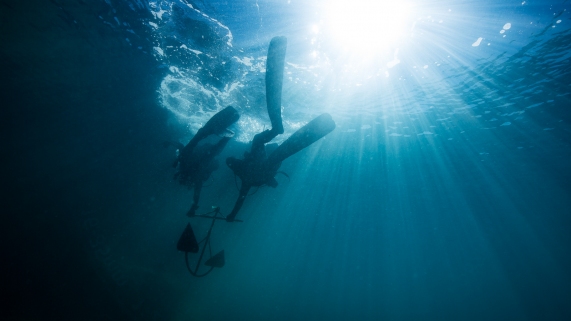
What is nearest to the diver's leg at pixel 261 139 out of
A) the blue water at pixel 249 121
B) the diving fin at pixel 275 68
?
the diving fin at pixel 275 68

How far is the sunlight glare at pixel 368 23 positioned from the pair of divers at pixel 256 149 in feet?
15.7

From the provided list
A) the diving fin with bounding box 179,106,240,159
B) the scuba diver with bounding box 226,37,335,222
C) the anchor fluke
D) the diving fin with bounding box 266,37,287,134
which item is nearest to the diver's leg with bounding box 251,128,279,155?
the scuba diver with bounding box 226,37,335,222

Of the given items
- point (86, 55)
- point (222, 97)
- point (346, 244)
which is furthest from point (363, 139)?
point (346, 244)

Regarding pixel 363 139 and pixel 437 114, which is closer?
pixel 437 114

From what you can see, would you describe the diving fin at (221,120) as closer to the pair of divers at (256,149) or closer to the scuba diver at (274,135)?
the pair of divers at (256,149)

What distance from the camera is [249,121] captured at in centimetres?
1351

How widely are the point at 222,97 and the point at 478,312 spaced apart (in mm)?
63406

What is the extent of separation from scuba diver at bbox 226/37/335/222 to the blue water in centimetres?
474

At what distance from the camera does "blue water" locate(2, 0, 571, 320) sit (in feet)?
22.8

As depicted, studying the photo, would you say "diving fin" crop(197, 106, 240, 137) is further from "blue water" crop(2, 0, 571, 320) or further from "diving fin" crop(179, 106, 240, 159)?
"blue water" crop(2, 0, 571, 320)

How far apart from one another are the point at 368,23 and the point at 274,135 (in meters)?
5.54

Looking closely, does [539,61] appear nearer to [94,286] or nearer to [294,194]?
[94,286]

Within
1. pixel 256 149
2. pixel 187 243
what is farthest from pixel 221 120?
pixel 187 243

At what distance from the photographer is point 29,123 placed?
14.0m
